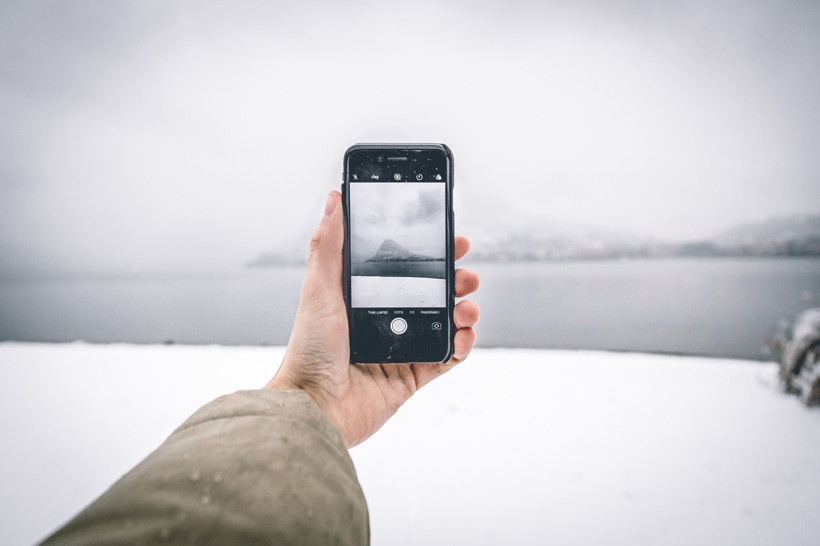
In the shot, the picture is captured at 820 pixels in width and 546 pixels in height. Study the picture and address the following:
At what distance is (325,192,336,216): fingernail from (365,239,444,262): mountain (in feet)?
0.50

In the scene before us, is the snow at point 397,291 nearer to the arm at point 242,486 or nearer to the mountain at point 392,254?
the mountain at point 392,254

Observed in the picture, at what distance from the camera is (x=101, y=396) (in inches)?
89.4

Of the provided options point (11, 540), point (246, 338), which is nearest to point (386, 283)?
point (11, 540)

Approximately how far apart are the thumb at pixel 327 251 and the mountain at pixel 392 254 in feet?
0.31

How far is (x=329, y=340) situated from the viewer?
2.83 ft

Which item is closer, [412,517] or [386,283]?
[386,283]

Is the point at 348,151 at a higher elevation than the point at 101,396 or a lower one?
higher

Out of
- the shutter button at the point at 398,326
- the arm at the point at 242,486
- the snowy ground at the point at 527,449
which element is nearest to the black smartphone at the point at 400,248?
the shutter button at the point at 398,326

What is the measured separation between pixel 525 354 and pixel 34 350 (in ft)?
14.0

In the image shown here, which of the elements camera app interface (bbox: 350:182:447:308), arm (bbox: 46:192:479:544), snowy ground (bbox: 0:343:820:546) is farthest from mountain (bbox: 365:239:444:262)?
snowy ground (bbox: 0:343:820:546)

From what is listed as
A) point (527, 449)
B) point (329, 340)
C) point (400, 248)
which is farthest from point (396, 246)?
point (527, 449)

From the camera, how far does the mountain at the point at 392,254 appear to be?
0.91 metres

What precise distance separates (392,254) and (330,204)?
0.20 metres

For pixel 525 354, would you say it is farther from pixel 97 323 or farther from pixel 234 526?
pixel 97 323
